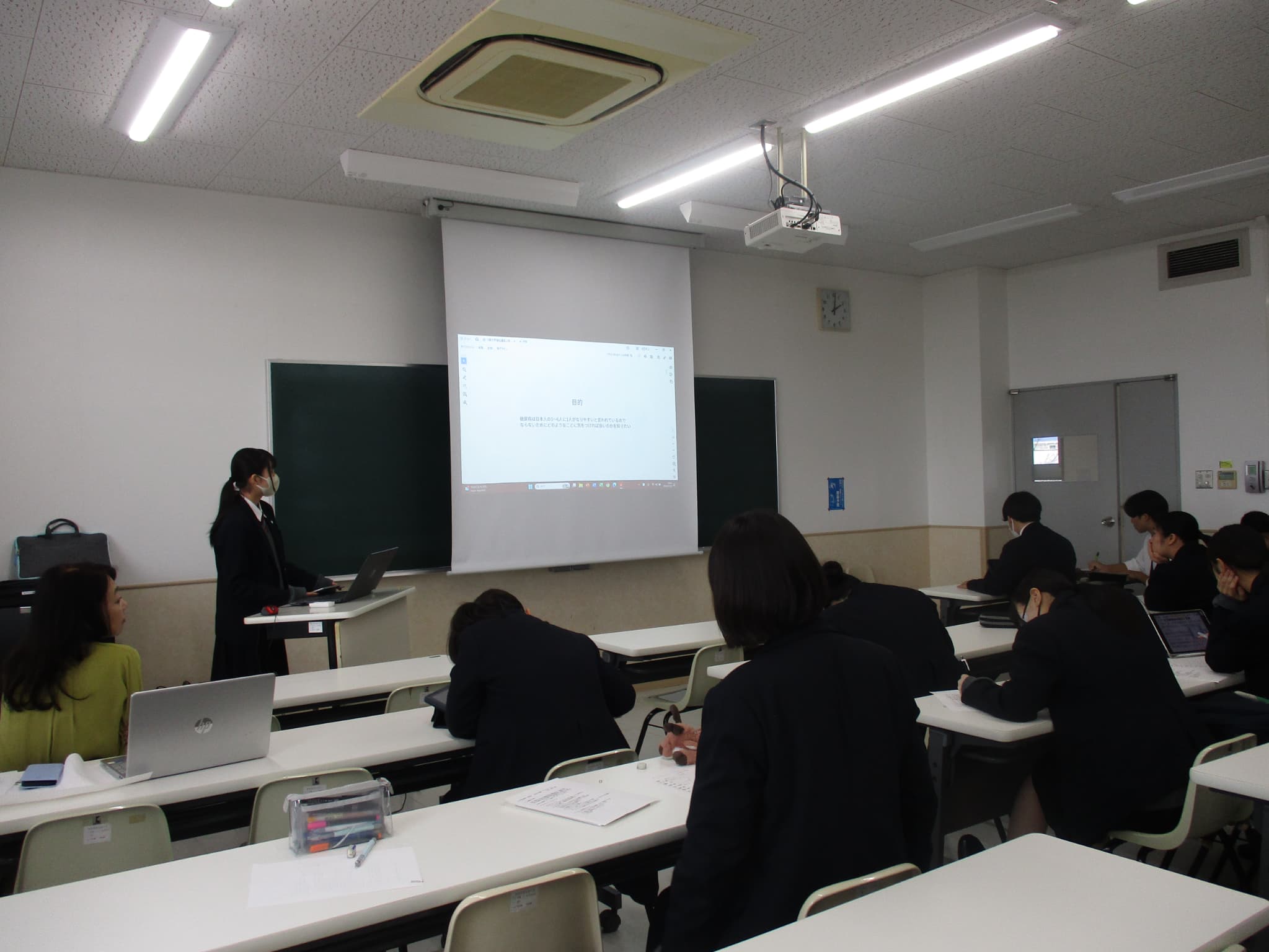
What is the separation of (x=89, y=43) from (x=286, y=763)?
2.73 meters

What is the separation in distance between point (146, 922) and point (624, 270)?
5.07 metres

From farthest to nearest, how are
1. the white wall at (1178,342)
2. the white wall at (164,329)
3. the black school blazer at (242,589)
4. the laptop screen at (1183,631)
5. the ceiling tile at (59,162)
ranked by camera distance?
the white wall at (1178,342), the white wall at (164,329), the ceiling tile at (59,162), the black school blazer at (242,589), the laptop screen at (1183,631)

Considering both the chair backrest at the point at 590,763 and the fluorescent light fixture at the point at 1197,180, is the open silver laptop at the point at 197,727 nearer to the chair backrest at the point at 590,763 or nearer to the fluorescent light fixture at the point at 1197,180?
the chair backrest at the point at 590,763

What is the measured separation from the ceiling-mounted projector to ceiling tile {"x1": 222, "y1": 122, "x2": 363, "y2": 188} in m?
1.93

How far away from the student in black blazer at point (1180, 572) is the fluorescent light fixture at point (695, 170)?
2.74 meters

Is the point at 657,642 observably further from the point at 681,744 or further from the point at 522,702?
Result: the point at 681,744

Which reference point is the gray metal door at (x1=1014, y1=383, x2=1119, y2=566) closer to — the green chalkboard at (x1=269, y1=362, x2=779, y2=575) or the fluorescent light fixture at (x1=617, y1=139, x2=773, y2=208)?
the green chalkboard at (x1=269, y1=362, x2=779, y2=575)

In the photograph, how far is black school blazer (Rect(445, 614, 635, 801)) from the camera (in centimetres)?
257

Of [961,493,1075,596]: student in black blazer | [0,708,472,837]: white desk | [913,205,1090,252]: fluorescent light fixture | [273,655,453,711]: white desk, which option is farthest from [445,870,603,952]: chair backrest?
[913,205,1090,252]: fluorescent light fixture

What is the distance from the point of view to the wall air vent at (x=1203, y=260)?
6.34 meters

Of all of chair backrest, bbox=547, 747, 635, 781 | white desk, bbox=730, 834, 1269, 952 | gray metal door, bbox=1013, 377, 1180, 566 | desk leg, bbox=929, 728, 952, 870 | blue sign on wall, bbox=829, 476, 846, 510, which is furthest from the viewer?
blue sign on wall, bbox=829, 476, 846, 510

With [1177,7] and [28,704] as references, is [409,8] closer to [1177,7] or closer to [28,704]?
[28,704]

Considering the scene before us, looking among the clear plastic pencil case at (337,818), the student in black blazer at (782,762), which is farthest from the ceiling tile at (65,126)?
the student in black blazer at (782,762)

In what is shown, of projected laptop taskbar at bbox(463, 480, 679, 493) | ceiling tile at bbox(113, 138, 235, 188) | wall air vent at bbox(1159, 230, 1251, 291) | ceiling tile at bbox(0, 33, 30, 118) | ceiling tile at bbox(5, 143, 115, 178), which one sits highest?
ceiling tile at bbox(0, 33, 30, 118)
